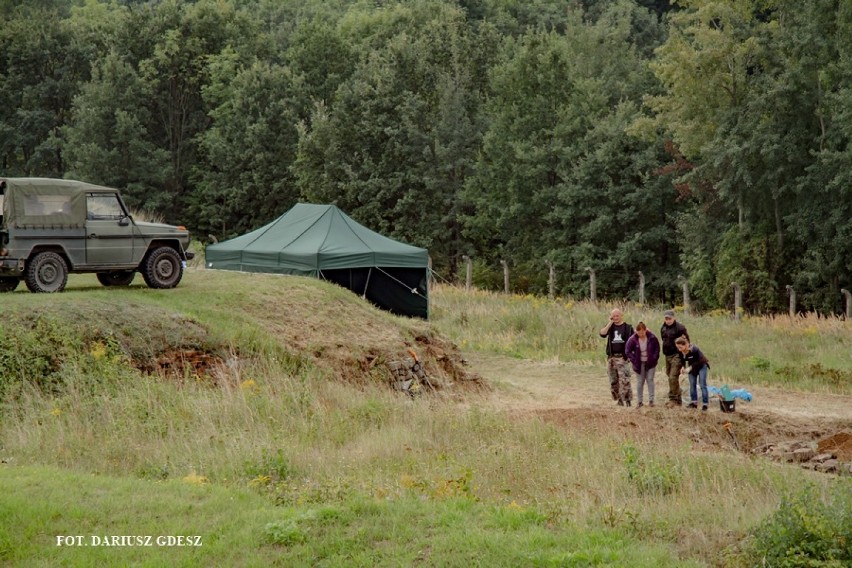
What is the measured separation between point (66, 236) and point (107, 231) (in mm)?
709

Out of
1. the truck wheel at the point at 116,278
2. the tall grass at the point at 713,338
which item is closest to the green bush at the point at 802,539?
the truck wheel at the point at 116,278

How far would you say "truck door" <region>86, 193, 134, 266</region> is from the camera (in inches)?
644

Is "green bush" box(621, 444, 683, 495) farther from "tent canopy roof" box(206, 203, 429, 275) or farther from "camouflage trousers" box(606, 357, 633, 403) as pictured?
"tent canopy roof" box(206, 203, 429, 275)

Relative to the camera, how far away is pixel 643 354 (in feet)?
54.6

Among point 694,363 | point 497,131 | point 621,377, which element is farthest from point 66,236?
point 497,131

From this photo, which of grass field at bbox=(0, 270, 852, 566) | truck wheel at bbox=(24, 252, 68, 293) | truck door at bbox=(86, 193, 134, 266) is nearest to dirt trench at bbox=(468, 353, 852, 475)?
grass field at bbox=(0, 270, 852, 566)

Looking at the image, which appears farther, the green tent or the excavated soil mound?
the green tent

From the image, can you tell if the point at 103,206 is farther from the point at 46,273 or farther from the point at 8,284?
the point at 8,284

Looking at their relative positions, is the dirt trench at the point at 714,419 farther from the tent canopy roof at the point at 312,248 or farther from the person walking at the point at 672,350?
the tent canopy roof at the point at 312,248

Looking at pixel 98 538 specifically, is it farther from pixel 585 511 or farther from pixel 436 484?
pixel 585 511

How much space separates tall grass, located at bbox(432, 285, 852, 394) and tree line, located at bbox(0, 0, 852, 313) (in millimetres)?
11571

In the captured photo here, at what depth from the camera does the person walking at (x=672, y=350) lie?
16578 millimetres

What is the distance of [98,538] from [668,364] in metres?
11.4

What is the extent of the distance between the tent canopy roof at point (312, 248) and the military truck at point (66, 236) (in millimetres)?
8210
